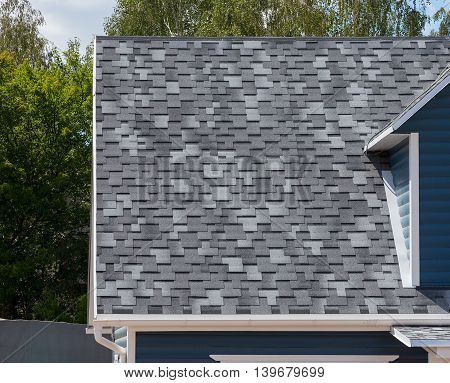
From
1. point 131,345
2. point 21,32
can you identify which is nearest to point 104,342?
point 131,345

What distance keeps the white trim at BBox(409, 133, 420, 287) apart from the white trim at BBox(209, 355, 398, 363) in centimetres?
99

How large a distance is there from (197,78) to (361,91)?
2.33m

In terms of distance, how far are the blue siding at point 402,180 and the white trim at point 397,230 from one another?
47 mm

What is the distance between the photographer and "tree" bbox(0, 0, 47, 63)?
41281mm

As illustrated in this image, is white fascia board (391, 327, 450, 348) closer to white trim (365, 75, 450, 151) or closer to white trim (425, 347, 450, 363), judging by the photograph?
white trim (425, 347, 450, 363)

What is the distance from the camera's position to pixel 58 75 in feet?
112

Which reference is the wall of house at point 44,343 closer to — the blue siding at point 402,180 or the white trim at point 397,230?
the white trim at point 397,230

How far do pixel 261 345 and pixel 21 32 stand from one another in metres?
34.0

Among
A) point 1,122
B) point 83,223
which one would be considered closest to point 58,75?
point 1,122

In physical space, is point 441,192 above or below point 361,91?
below

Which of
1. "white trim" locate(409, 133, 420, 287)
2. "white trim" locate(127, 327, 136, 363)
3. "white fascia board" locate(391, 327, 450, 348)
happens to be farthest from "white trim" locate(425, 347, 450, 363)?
"white trim" locate(127, 327, 136, 363)

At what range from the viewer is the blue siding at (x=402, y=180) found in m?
11.1
